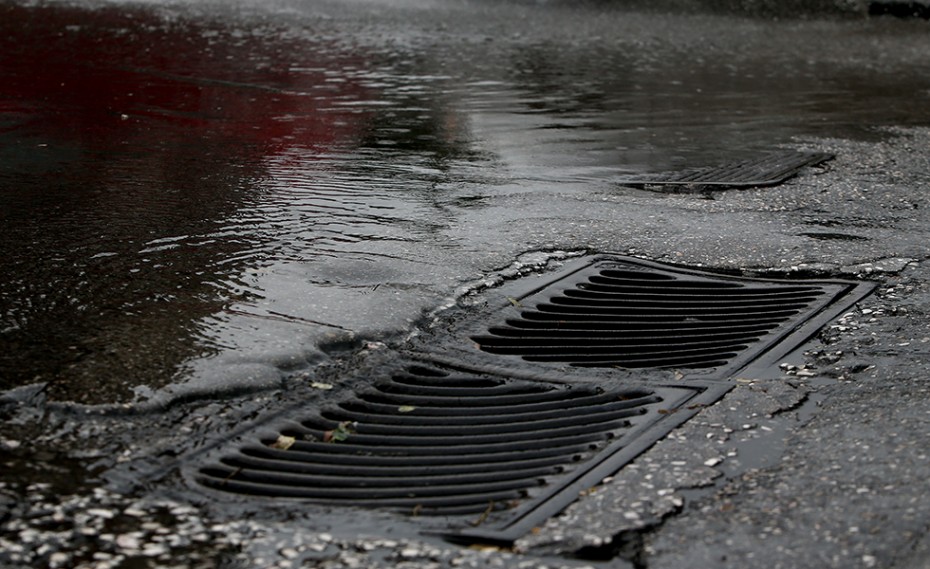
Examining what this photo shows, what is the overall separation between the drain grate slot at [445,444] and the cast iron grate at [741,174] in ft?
10.00

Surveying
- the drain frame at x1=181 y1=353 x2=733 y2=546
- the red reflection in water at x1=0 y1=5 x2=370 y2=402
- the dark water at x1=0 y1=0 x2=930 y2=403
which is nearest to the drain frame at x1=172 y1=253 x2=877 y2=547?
the drain frame at x1=181 y1=353 x2=733 y2=546

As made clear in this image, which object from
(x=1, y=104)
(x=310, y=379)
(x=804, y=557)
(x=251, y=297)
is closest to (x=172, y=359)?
(x=310, y=379)

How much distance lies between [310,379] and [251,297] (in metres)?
0.77

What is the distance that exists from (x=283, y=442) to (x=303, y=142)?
4562 mm

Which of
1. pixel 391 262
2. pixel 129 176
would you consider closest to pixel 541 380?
pixel 391 262

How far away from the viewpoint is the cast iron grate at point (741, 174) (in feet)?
21.7

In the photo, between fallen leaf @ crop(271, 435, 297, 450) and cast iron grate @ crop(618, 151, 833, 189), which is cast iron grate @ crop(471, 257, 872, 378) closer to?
fallen leaf @ crop(271, 435, 297, 450)

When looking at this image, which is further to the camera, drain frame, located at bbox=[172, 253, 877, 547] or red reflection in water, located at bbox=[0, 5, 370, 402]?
red reflection in water, located at bbox=[0, 5, 370, 402]

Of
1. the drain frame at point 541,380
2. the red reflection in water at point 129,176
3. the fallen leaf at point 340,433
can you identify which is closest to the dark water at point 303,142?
the red reflection in water at point 129,176

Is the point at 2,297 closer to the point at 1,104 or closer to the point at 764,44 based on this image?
the point at 1,104

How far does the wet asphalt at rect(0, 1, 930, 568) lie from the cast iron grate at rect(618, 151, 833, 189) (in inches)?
5.8

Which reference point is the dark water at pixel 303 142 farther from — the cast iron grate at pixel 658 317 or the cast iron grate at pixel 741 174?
the cast iron grate at pixel 658 317

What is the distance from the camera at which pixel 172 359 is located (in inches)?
145

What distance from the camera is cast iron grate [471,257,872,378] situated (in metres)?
A: 4.11
